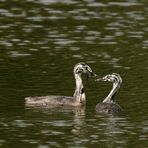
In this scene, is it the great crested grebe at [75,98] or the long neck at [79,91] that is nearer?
the great crested grebe at [75,98]

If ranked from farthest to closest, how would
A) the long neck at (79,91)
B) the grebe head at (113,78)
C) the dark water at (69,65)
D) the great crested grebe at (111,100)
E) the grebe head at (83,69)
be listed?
the grebe head at (83,69) → the grebe head at (113,78) → the long neck at (79,91) → the great crested grebe at (111,100) → the dark water at (69,65)

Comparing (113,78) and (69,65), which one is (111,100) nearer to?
(113,78)

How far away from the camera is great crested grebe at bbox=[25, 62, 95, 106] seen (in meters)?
29.2

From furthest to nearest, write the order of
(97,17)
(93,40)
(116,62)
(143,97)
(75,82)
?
1. (97,17)
2. (93,40)
3. (116,62)
4. (75,82)
5. (143,97)

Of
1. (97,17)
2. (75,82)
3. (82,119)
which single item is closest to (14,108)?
(82,119)

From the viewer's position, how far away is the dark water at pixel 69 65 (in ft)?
84.4

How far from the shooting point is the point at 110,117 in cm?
2800

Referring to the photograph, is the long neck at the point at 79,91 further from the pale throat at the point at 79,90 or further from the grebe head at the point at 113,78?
the grebe head at the point at 113,78

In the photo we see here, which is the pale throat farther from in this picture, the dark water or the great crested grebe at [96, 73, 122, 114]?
the great crested grebe at [96, 73, 122, 114]

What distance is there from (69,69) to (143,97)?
3799 mm

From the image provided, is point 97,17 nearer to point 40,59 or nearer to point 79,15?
point 79,15

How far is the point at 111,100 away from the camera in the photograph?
96.1ft

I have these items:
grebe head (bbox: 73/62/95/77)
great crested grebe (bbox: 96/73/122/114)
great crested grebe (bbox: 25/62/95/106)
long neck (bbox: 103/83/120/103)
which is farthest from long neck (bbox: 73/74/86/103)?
Answer: long neck (bbox: 103/83/120/103)

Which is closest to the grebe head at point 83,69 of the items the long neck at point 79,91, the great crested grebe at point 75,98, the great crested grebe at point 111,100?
the great crested grebe at point 75,98
